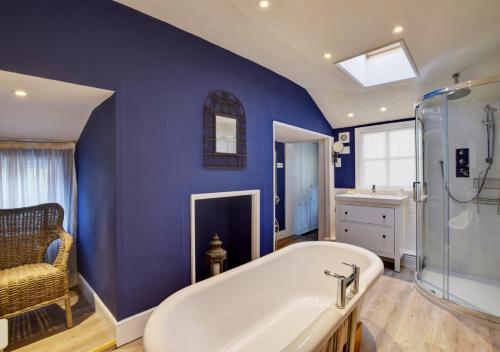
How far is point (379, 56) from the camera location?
10.2 feet

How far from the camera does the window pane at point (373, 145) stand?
4141mm

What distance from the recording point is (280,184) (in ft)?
15.4

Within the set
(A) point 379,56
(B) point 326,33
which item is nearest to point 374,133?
(A) point 379,56

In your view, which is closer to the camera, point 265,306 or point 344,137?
point 265,306

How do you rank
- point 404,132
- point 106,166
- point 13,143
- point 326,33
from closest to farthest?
point 106,166
point 326,33
point 13,143
point 404,132

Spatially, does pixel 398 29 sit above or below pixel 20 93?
above

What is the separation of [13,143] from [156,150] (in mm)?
1587

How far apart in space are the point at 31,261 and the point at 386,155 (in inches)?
192

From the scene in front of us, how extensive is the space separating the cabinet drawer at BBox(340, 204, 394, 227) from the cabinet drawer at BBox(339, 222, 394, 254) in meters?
0.08

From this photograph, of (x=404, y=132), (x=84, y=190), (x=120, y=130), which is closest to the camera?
(x=120, y=130)

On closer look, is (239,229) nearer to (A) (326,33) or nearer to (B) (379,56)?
(A) (326,33)

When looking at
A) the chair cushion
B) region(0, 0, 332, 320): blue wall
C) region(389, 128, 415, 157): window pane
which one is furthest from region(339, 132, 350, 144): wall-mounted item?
the chair cushion

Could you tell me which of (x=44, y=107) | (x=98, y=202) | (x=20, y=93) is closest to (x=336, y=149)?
(x=98, y=202)

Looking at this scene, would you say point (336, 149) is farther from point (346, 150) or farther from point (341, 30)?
point (341, 30)
